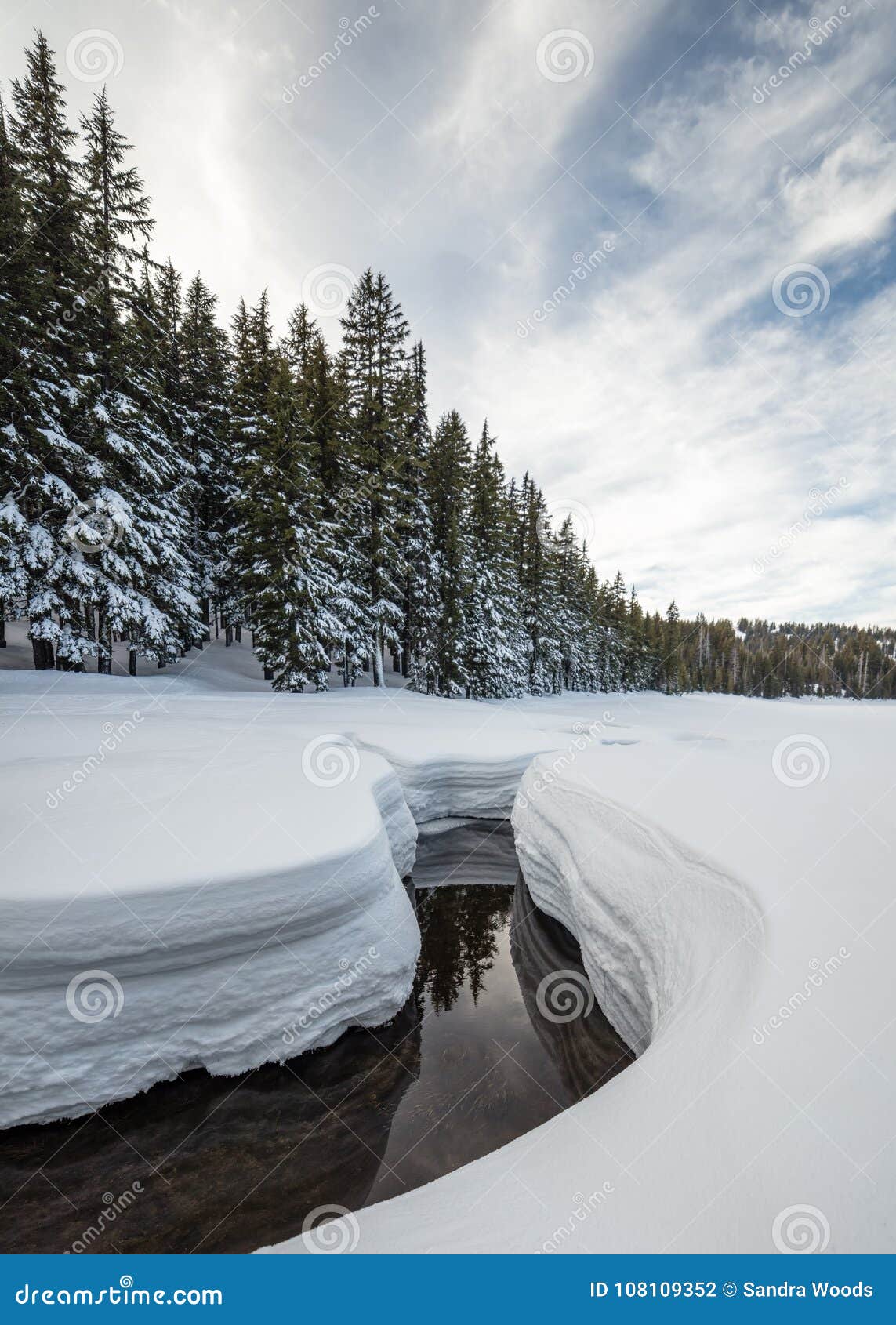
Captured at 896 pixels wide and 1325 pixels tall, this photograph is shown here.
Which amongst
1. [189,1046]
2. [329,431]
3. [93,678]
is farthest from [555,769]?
[329,431]

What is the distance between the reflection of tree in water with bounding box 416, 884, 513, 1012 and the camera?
238 inches

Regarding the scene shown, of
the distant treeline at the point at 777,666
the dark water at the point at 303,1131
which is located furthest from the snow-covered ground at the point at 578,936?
the distant treeline at the point at 777,666

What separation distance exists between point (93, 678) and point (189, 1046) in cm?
1143

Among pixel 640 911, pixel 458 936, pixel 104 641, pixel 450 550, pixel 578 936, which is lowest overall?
pixel 458 936

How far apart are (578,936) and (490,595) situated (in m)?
19.3

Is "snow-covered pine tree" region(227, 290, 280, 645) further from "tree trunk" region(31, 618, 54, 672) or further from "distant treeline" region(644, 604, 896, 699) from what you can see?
"distant treeline" region(644, 604, 896, 699)

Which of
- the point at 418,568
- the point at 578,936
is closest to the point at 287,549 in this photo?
the point at 418,568

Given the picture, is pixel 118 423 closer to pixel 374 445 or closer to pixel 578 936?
pixel 374 445

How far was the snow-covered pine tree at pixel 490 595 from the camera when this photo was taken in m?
22.8

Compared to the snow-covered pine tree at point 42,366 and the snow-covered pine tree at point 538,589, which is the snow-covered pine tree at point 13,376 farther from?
the snow-covered pine tree at point 538,589

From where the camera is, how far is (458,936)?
710 centimetres

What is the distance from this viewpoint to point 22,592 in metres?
12.4

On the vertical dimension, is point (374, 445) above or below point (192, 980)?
above
